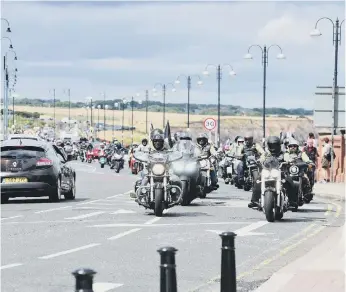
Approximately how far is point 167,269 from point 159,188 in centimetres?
1425

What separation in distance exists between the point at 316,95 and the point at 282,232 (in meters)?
18.8

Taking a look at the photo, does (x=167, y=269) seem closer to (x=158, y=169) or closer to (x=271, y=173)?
(x=271, y=173)

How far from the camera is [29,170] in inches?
1051

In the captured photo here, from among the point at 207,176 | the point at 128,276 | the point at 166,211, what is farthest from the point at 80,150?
the point at 128,276

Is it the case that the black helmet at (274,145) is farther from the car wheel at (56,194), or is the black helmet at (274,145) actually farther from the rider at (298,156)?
the car wheel at (56,194)

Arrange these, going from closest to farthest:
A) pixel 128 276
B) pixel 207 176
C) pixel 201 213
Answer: pixel 128 276 < pixel 201 213 < pixel 207 176

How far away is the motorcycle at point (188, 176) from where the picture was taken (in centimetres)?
2518

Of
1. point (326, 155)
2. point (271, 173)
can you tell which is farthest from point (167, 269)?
point (326, 155)

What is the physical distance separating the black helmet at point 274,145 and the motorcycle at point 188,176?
4302 millimetres

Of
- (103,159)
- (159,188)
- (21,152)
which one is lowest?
(103,159)

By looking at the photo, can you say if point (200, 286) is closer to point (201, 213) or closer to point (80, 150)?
point (201, 213)

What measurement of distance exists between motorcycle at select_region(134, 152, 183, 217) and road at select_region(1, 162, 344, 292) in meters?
0.31

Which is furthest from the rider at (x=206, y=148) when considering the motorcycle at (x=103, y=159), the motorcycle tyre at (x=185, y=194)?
the motorcycle at (x=103, y=159)

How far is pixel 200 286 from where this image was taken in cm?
1141
